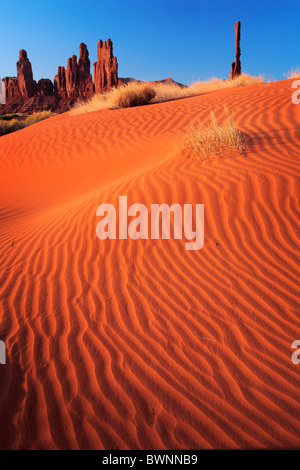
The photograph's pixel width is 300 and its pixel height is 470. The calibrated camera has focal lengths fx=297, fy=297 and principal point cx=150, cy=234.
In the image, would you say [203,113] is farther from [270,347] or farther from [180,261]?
[270,347]

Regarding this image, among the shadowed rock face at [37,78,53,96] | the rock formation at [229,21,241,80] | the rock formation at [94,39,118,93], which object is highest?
the shadowed rock face at [37,78,53,96]

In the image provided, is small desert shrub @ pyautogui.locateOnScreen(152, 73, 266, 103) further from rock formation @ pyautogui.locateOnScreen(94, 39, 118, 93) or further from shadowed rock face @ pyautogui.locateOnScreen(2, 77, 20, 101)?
shadowed rock face @ pyautogui.locateOnScreen(2, 77, 20, 101)

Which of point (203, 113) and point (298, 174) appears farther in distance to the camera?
point (203, 113)

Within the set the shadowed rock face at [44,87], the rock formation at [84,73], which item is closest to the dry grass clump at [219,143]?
the rock formation at [84,73]

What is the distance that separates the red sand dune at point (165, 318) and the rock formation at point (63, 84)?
169ft

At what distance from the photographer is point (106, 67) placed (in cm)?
5041

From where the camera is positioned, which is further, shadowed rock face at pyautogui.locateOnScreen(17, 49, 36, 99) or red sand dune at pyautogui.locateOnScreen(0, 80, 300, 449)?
shadowed rock face at pyautogui.locateOnScreen(17, 49, 36, 99)

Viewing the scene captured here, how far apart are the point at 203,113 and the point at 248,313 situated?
748 centimetres

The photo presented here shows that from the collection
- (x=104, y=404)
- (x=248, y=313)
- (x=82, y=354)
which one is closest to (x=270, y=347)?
(x=248, y=313)

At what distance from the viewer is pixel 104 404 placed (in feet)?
7.77

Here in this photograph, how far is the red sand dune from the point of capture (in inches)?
87.8

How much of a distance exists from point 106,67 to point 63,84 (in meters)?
15.7

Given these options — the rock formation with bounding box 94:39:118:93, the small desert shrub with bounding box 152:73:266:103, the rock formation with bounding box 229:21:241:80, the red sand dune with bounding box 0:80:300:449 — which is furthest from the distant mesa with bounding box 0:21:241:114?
the red sand dune with bounding box 0:80:300:449

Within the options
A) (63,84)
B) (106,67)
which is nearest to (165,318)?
(106,67)
